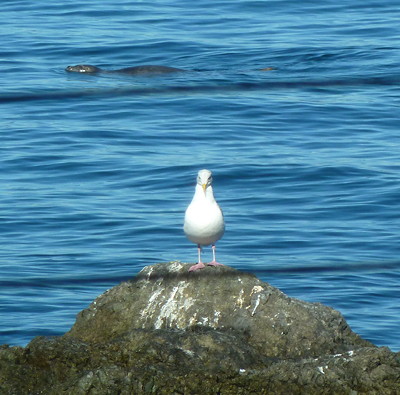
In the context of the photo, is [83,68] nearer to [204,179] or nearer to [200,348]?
[204,179]

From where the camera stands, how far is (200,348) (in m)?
8.09

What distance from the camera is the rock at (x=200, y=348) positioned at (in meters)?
7.79

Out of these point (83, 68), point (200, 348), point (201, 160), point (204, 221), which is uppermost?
point (83, 68)

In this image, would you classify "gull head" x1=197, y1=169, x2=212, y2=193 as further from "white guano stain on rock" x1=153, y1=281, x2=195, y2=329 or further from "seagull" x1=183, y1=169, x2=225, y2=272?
"white guano stain on rock" x1=153, y1=281, x2=195, y2=329

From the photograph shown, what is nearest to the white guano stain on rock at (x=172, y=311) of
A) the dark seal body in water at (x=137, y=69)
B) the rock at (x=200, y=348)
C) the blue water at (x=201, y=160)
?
the rock at (x=200, y=348)

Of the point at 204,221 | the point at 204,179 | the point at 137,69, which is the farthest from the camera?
the point at 137,69

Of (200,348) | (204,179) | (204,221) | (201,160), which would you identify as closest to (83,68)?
(201,160)

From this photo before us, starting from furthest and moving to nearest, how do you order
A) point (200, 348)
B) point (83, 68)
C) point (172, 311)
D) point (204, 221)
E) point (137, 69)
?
point (137, 69) → point (83, 68) → point (204, 221) → point (172, 311) → point (200, 348)

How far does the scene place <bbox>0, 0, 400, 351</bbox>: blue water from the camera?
14383 mm

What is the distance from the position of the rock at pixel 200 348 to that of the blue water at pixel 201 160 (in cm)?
55

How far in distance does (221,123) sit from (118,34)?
10052mm

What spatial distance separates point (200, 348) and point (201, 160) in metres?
12.1

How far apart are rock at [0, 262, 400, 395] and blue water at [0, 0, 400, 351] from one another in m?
0.55

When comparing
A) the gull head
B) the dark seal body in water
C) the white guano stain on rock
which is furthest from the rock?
the dark seal body in water
